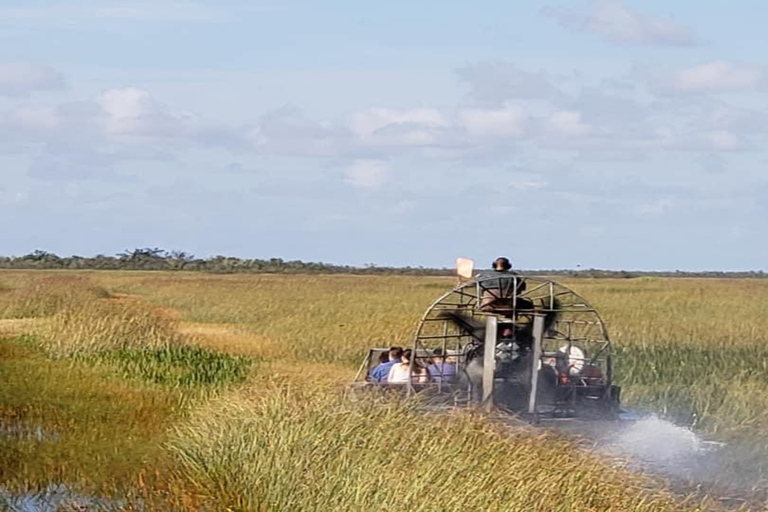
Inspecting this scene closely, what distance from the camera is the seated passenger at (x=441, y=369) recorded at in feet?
48.4

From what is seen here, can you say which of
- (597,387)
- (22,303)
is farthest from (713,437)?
(22,303)

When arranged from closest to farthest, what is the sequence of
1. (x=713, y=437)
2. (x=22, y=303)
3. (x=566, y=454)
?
(x=566, y=454), (x=713, y=437), (x=22, y=303)

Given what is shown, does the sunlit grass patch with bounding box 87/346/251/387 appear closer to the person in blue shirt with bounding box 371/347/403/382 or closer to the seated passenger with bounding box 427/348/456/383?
the person in blue shirt with bounding box 371/347/403/382

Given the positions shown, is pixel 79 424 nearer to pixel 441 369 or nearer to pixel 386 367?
pixel 386 367

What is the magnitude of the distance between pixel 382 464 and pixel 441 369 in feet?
15.3

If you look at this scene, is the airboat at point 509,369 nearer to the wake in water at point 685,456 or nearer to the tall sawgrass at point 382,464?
the wake in water at point 685,456

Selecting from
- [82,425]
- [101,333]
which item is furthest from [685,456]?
[101,333]

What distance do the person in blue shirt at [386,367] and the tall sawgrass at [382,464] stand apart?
2579 millimetres

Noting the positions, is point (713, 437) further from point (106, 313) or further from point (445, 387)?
point (106, 313)

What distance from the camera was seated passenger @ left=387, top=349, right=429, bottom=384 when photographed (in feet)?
48.4

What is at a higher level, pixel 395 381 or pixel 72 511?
pixel 395 381

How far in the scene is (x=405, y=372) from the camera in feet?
49.2

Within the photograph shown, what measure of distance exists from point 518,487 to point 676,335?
54.7 feet

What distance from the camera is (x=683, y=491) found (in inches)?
486
